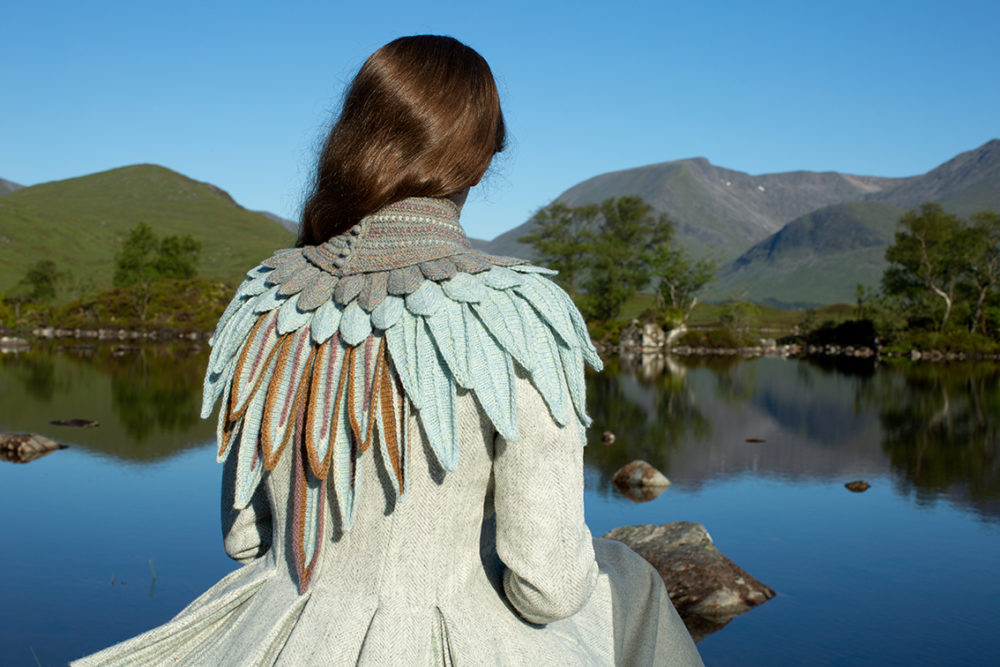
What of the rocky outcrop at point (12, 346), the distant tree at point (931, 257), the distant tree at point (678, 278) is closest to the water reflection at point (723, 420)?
the rocky outcrop at point (12, 346)

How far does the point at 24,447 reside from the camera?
30.0 ft

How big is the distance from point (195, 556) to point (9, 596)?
116cm

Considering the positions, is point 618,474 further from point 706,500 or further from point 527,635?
point 527,635

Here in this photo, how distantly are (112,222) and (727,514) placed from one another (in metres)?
126

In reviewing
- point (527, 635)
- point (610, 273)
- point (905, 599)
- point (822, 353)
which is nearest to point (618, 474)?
point (905, 599)

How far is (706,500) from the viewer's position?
7.91 metres

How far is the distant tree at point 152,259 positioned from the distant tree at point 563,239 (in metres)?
25.6

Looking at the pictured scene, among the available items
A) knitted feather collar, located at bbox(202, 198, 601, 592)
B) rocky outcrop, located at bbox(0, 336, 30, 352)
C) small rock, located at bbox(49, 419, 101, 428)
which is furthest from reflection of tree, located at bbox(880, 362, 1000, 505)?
rocky outcrop, located at bbox(0, 336, 30, 352)

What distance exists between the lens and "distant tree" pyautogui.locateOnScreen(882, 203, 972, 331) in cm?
4125

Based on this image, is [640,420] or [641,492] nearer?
[641,492]

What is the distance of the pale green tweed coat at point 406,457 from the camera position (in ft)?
4.23

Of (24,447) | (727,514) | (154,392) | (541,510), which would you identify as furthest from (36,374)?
(541,510)

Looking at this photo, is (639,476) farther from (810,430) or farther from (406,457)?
(406,457)

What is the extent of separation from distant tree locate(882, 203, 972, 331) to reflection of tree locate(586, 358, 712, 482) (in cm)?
2803
